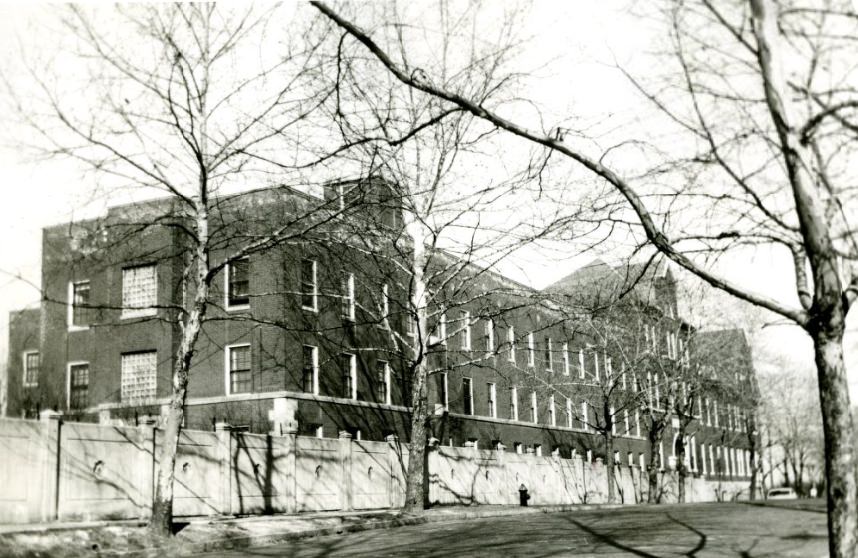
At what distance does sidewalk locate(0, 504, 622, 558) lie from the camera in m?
15.0

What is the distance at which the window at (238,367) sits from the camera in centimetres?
3391

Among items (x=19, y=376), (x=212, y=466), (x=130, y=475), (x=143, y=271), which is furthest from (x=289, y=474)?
(x=19, y=376)

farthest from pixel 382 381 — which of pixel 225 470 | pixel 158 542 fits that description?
pixel 158 542

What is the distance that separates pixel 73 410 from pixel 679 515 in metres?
27.0

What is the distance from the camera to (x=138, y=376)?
36.0 metres

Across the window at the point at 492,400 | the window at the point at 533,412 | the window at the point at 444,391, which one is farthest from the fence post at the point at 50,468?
the window at the point at 533,412

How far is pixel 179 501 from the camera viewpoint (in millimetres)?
21844

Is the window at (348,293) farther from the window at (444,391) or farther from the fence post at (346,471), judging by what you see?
the window at (444,391)

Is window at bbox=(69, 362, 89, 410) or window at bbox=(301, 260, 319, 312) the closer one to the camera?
window at bbox=(301, 260, 319, 312)

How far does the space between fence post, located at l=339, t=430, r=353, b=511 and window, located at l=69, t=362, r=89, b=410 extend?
1472 cm

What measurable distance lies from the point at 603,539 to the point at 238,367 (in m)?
22.2

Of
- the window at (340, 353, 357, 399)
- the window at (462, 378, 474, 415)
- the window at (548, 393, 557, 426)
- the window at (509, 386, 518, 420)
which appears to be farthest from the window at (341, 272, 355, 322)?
the window at (548, 393, 557, 426)

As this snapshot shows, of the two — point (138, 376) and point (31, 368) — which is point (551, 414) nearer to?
point (138, 376)

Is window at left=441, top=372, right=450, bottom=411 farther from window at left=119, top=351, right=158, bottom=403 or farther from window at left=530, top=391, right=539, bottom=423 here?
window at left=119, top=351, right=158, bottom=403
